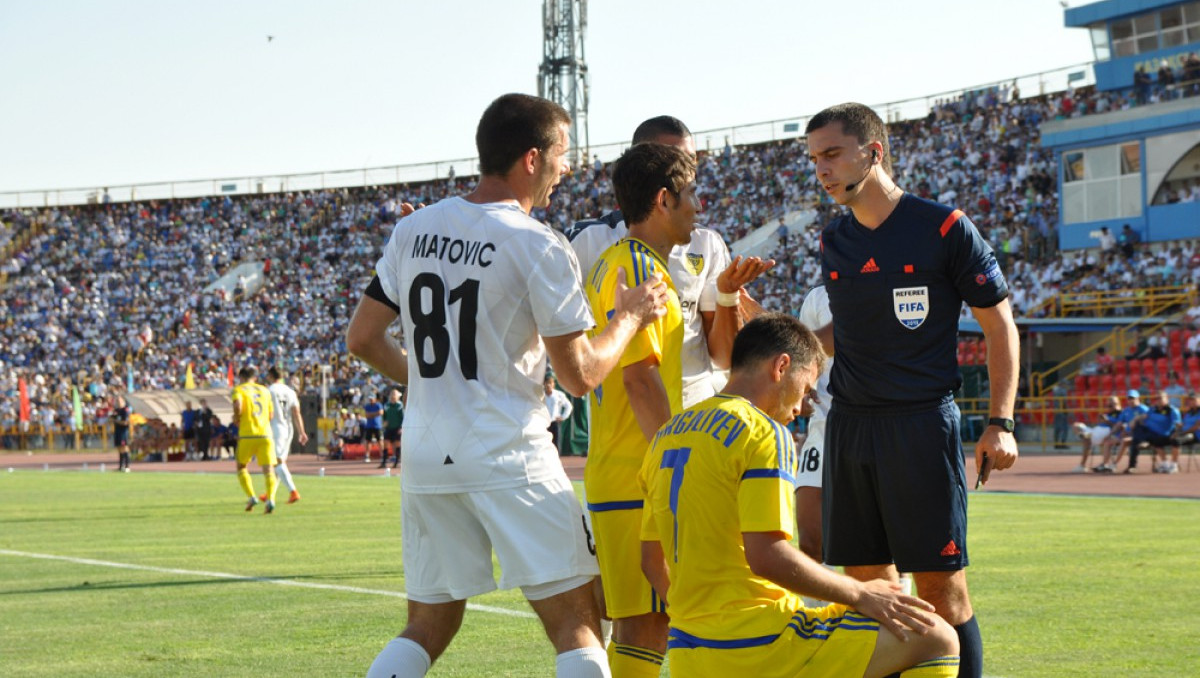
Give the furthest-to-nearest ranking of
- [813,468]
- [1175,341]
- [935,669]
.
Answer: [1175,341] < [813,468] < [935,669]

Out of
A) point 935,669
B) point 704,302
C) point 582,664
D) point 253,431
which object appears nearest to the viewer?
point 935,669

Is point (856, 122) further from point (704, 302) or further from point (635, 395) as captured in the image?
point (635, 395)

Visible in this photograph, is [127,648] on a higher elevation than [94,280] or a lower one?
lower

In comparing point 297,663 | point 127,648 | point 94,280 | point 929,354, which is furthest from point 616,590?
point 94,280

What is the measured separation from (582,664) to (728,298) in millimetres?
1910

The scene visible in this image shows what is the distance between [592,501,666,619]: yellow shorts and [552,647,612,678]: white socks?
0.67 metres

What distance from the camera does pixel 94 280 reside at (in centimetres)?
6862

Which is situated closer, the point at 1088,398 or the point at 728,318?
the point at 728,318

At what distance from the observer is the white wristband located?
5.91m

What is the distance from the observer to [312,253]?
6738 centimetres

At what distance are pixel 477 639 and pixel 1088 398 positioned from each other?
3081 cm

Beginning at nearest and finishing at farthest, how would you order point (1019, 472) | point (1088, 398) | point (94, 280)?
point (1019, 472), point (1088, 398), point (94, 280)

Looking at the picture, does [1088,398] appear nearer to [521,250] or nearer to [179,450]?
[179,450]

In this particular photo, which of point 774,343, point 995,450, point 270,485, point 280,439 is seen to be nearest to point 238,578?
point 995,450
